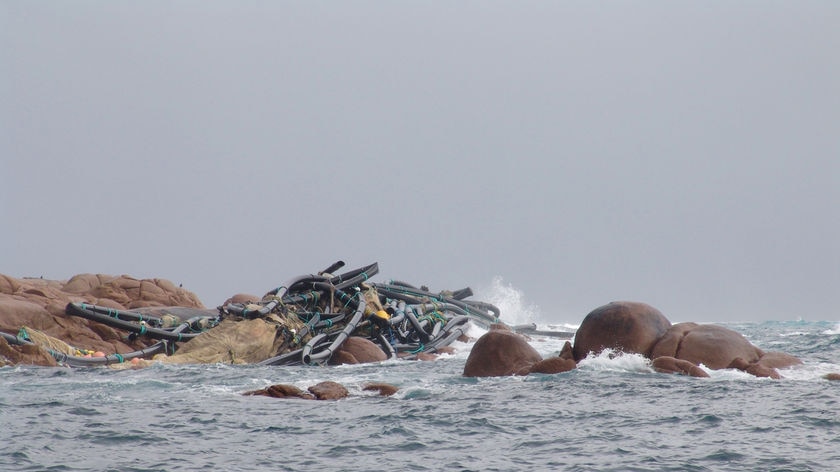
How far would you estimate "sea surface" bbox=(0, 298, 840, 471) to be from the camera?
12.5 m

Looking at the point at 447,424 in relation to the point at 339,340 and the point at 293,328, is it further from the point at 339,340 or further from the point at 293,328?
the point at 293,328

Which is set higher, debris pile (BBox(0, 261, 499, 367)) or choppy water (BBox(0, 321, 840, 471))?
debris pile (BBox(0, 261, 499, 367))

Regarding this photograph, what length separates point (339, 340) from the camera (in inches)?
1151

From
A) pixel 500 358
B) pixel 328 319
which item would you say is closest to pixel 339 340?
pixel 328 319

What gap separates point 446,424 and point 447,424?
0.02 meters

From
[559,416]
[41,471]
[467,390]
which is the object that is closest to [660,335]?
[467,390]

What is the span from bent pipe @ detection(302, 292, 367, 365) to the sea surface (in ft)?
15.8

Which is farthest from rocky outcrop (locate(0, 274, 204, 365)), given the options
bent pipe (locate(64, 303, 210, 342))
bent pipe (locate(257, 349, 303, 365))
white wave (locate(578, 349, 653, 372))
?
white wave (locate(578, 349, 653, 372))

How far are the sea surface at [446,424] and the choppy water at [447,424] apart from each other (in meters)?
0.04

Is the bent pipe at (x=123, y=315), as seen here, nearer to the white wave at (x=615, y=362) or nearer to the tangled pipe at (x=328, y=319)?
the tangled pipe at (x=328, y=319)

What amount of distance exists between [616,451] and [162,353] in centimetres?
2094

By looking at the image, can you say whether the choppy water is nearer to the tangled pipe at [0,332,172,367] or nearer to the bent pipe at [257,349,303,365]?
the tangled pipe at [0,332,172,367]

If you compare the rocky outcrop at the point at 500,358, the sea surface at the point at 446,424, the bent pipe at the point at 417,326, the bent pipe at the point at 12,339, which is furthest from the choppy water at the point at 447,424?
the bent pipe at the point at 417,326

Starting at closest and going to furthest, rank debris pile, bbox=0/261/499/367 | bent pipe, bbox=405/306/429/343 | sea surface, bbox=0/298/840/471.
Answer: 1. sea surface, bbox=0/298/840/471
2. debris pile, bbox=0/261/499/367
3. bent pipe, bbox=405/306/429/343
